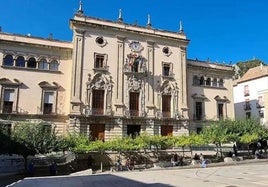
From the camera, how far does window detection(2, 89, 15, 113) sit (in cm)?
3092

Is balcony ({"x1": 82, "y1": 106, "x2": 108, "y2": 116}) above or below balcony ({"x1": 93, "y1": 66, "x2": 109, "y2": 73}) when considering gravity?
below

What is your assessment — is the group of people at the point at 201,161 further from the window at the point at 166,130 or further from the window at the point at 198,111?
the window at the point at 198,111

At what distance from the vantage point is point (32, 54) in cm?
3294

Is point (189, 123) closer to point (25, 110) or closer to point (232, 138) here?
point (232, 138)

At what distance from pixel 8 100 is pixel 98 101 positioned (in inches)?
363

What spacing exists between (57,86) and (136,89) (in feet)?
29.1

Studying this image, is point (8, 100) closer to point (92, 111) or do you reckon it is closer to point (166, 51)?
point (92, 111)

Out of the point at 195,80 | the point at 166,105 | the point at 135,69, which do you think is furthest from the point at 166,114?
the point at 195,80

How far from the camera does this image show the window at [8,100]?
101 feet

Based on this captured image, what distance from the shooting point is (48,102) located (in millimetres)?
32938

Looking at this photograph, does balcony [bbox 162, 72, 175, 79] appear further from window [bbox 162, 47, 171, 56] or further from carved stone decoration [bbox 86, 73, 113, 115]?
carved stone decoration [bbox 86, 73, 113, 115]

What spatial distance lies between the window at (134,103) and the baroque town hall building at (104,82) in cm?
12

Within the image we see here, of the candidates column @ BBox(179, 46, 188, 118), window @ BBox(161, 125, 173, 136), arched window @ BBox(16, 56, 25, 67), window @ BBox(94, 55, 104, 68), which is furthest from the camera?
column @ BBox(179, 46, 188, 118)

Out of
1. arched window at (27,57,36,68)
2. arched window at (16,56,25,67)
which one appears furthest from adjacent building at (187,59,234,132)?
arched window at (16,56,25,67)
